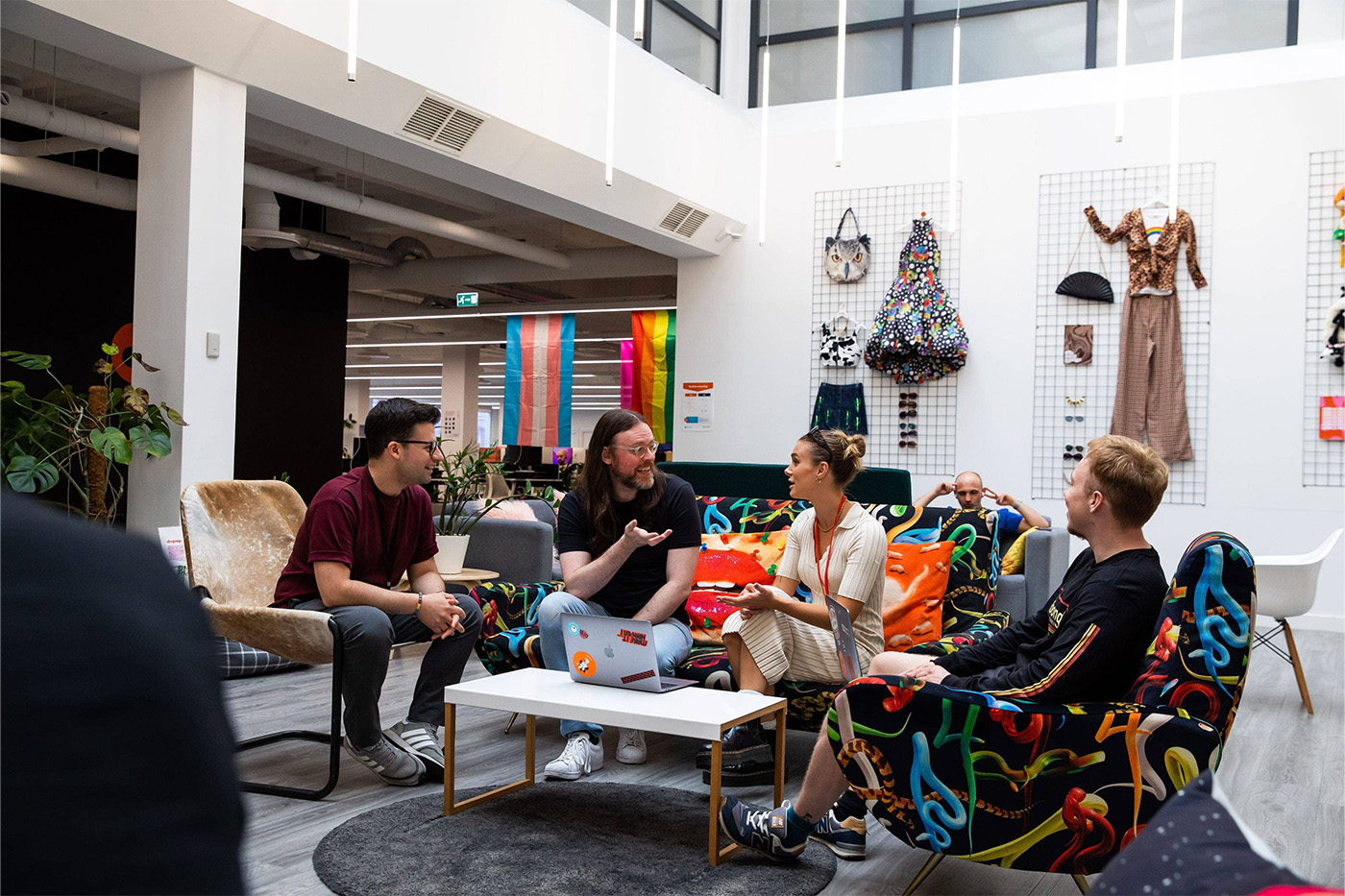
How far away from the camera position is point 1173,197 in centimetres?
628

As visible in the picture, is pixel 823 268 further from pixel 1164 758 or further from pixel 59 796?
pixel 59 796

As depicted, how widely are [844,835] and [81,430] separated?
12.9ft

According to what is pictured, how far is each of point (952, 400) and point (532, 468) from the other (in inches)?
328

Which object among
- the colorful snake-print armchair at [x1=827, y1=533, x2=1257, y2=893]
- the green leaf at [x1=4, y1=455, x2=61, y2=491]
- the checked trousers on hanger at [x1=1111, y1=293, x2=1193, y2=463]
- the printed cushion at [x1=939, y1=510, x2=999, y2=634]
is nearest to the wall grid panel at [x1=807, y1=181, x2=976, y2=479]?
the checked trousers on hanger at [x1=1111, y1=293, x2=1193, y2=463]

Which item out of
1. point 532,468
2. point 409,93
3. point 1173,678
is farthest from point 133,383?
point 532,468

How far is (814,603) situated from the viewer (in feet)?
11.2

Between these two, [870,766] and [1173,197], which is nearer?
[870,766]

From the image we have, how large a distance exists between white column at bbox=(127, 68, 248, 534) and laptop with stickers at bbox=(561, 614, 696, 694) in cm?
277

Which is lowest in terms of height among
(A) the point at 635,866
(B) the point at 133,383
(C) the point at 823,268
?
(A) the point at 635,866

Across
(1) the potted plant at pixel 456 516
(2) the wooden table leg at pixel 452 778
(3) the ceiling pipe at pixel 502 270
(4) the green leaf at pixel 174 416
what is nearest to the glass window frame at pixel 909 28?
(3) the ceiling pipe at pixel 502 270

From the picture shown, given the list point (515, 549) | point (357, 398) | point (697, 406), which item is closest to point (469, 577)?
point (515, 549)

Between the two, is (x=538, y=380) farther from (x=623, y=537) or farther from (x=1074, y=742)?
(x=1074, y=742)

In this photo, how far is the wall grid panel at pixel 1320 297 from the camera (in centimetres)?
693

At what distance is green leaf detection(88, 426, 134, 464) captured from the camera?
473 cm
